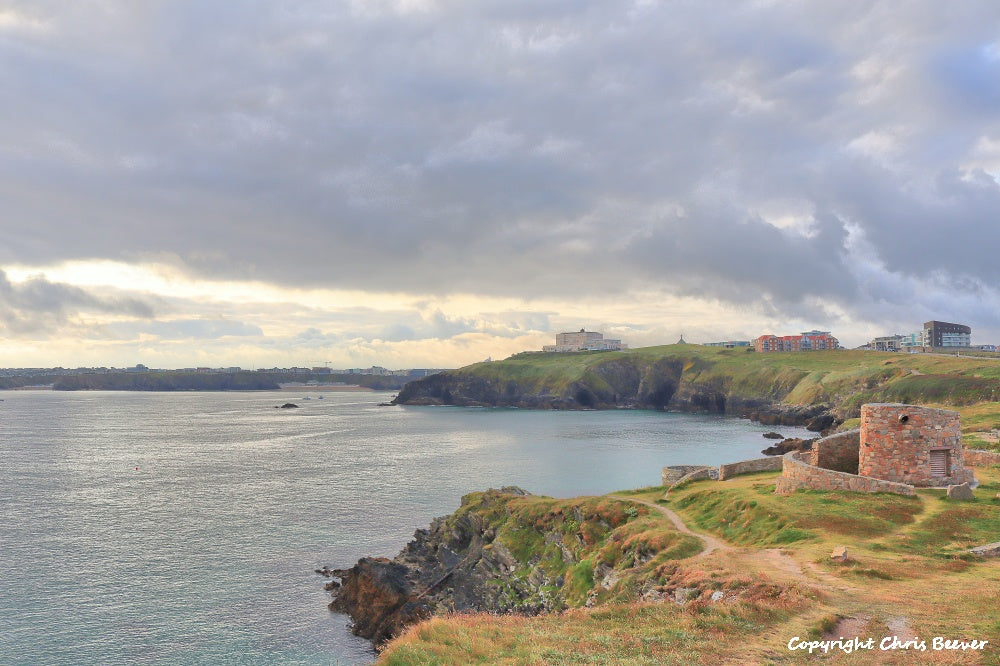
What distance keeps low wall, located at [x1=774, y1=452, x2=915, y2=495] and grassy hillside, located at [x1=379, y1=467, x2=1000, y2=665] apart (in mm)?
2189

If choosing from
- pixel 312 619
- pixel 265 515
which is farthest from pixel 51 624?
pixel 265 515

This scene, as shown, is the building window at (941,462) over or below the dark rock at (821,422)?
over

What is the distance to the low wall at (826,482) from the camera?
34344 mm

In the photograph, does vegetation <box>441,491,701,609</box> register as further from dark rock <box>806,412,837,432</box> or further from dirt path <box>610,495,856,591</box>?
dark rock <box>806,412,837,432</box>

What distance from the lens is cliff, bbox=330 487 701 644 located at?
3619 cm

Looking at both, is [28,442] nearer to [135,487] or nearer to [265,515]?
[135,487]

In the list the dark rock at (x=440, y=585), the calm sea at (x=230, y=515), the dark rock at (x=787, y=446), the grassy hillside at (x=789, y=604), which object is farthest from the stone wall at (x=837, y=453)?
the dark rock at (x=787, y=446)

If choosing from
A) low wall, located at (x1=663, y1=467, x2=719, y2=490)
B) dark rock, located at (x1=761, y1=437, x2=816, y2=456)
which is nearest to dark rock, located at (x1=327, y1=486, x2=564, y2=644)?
low wall, located at (x1=663, y1=467, x2=719, y2=490)

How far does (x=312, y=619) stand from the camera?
45.2m

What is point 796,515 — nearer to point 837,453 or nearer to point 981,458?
point 837,453

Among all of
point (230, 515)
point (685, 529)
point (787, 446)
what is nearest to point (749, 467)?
point (685, 529)

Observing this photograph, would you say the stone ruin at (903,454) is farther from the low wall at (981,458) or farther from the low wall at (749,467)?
the low wall at (981,458)

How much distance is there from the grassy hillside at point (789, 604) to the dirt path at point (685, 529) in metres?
0.80

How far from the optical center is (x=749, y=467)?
161ft
